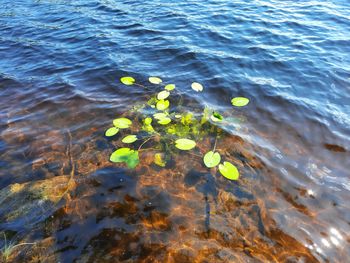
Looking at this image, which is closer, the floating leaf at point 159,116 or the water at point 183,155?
the water at point 183,155

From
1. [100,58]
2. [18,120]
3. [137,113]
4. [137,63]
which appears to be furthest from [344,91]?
[18,120]

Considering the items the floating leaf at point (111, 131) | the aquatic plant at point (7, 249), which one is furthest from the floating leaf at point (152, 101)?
the aquatic plant at point (7, 249)

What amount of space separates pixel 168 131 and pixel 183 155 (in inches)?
26.3

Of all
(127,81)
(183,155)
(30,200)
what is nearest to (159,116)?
(183,155)

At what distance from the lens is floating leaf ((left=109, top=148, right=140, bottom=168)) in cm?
439

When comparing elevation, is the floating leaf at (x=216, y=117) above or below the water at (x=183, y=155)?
above

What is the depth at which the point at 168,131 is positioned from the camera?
208 inches

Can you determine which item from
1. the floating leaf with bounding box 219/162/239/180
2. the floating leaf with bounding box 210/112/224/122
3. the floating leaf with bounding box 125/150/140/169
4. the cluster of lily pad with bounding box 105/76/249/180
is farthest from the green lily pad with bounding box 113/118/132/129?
the floating leaf with bounding box 219/162/239/180

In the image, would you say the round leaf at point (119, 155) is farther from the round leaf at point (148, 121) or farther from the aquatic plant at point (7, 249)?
the aquatic plant at point (7, 249)

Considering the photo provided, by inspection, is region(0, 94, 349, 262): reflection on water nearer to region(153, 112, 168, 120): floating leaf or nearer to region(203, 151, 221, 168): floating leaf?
region(203, 151, 221, 168): floating leaf

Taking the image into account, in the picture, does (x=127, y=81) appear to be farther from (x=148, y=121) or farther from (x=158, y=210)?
(x=158, y=210)

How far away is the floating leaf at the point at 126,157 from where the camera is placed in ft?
14.4

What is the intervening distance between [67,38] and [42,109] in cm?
417

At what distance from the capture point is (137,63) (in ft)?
25.3
